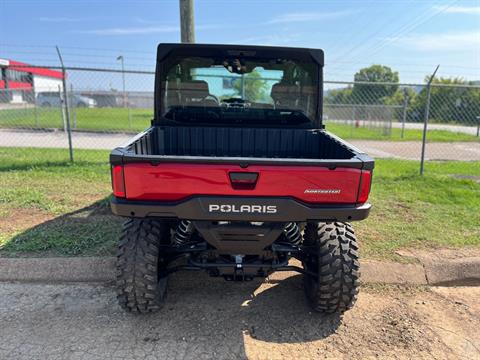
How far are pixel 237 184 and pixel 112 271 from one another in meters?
1.97

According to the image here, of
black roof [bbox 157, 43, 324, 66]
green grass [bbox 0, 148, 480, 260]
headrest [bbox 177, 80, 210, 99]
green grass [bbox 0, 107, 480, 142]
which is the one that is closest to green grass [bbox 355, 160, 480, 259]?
green grass [bbox 0, 148, 480, 260]

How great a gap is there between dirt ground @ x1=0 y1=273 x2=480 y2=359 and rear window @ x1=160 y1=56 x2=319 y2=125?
178 centimetres

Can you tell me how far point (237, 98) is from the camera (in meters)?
4.58

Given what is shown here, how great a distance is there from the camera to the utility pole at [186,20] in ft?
21.9

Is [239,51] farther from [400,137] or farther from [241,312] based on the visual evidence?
[400,137]

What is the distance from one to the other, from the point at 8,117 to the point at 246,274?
23.0 m

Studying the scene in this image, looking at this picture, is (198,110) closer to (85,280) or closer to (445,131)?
(85,280)

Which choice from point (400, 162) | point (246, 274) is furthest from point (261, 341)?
point (400, 162)

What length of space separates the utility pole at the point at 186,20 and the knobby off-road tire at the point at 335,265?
4.77 m

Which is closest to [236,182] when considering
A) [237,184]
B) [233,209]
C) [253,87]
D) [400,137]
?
[237,184]

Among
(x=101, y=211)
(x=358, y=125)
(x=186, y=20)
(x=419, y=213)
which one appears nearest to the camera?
(x=101, y=211)

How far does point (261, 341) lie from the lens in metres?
2.96

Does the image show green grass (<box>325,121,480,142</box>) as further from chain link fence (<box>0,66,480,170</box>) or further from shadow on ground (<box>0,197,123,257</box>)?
shadow on ground (<box>0,197,123,257</box>)

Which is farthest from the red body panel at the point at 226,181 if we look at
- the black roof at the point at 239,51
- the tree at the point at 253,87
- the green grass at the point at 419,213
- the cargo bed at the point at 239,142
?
the tree at the point at 253,87
